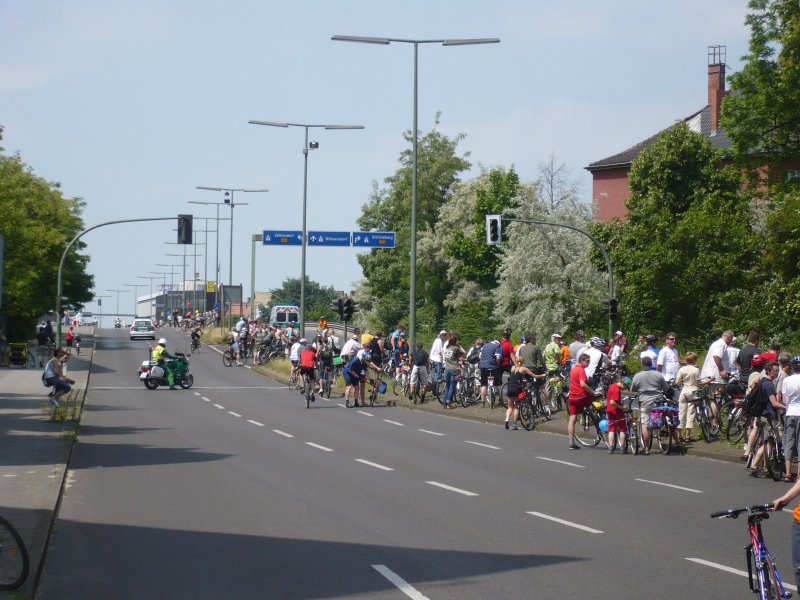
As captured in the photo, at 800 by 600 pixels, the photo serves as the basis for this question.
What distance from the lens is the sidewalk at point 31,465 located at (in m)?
10.7

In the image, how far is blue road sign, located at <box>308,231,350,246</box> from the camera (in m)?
48.6

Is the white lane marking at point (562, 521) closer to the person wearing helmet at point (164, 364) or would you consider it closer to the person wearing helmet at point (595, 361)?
the person wearing helmet at point (595, 361)

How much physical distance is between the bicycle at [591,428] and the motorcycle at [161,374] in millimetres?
21443

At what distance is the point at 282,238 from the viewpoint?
160ft

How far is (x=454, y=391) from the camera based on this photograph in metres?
31.7

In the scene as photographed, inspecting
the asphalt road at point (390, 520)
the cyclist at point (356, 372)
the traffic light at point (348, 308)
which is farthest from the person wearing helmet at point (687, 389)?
the traffic light at point (348, 308)

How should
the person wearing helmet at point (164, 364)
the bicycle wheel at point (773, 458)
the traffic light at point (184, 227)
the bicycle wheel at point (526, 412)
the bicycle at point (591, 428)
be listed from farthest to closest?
the person wearing helmet at point (164, 364)
the traffic light at point (184, 227)
the bicycle wheel at point (526, 412)
the bicycle at point (591, 428)
the bicycle wheel at point (773, 458)

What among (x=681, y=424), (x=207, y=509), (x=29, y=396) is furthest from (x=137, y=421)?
(x=207, y=509)

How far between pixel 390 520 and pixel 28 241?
4718 cm

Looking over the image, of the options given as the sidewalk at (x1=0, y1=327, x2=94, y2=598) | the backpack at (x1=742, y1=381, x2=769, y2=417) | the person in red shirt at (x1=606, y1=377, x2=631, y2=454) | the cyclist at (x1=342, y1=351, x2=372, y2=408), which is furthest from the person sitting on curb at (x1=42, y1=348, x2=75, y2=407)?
the backpack at (x1=742, y1=381, x2=769, y2=417)

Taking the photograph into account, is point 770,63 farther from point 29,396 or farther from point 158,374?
point 29,396

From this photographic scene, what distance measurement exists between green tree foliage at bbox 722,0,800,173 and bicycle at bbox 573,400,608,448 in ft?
72.6

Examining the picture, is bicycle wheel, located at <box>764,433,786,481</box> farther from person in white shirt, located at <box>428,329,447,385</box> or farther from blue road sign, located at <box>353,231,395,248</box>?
blue road sign, located at <box>353,231,395,248</box>

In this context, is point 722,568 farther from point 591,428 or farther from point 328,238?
point 328,238
